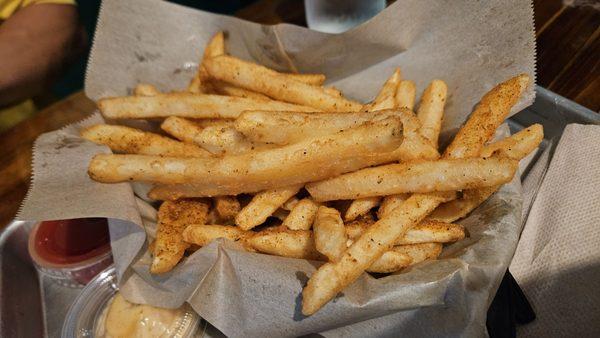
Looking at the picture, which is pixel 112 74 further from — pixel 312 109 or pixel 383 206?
pixel 383 206

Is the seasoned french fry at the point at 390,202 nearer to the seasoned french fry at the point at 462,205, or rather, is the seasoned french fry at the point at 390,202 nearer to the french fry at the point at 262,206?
the seasoned french fry at the point at 462,205

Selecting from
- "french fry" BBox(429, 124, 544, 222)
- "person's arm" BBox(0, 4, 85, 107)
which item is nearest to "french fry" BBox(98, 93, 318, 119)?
"french fry" BBox(429, 124, 544, 222)

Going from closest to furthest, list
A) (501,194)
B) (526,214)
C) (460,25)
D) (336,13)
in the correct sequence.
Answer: (501,194), (526,214), (460,25), (336,13)

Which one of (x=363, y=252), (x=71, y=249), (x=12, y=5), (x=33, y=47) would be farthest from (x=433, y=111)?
(x=12, y=5)

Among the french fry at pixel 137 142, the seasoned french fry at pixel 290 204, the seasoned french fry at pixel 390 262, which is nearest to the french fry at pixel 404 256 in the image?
the seasoned french fry at pixel 390 262

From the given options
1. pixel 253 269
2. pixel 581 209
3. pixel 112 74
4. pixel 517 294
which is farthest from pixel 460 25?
pixel 112 74

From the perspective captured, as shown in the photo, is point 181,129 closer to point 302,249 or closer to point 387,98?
point 302,249
